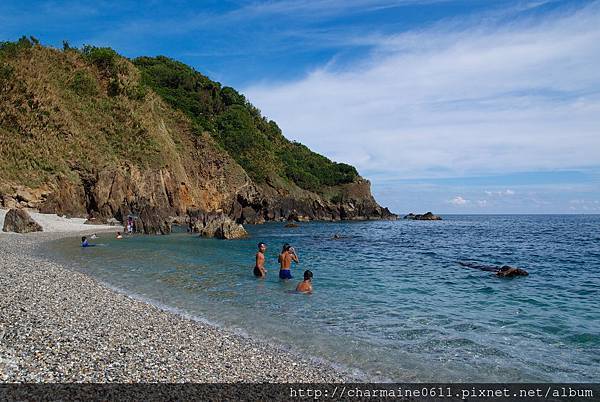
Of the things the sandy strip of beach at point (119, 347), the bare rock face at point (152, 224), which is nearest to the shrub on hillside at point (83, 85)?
the bare rock face at point (152, 224)

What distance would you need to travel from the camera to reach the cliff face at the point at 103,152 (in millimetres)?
47688

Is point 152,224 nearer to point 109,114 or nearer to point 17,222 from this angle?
point 17,222

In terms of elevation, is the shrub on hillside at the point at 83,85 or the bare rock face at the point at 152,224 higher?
the shrub on hillside at the point at 83,85

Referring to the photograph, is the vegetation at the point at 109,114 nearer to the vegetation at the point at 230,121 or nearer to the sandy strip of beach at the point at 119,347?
the vegetation at the point at 230,121

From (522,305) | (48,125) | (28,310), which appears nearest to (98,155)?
(48,125)

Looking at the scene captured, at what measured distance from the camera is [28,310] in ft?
31.9

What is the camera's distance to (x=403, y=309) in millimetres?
12984

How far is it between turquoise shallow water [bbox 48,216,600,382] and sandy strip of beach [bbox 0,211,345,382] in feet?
3.63

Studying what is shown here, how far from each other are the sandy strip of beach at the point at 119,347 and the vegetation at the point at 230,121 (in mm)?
70805

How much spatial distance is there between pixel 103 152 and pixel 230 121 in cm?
3733

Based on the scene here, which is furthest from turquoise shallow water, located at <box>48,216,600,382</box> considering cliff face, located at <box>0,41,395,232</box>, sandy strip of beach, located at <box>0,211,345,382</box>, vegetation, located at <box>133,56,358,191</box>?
vegetation, located at <box>133,56,358,191</box>

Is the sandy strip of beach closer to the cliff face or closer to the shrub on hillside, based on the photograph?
the cliff face

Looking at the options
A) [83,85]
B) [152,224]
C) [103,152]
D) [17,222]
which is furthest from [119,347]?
[83,85]

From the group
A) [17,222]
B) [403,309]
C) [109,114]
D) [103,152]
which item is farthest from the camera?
[109,114]
